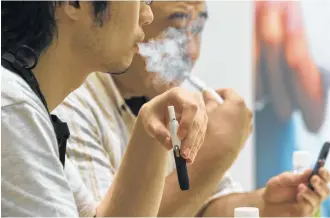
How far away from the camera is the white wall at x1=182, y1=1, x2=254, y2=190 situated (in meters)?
1.01

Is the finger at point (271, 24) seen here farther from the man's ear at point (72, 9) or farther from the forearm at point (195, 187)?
the man's ear at point (72, 9)

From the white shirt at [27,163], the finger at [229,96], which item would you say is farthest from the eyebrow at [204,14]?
the white shirt at [27,163]

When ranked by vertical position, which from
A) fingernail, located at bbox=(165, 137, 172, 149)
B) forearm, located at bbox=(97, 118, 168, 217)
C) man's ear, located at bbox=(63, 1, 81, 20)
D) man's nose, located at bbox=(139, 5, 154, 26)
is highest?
man's ear, located at bbox=(63, 1, 81, 20)

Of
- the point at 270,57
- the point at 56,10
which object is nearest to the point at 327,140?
the point at 270,57

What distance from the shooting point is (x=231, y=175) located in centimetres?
105

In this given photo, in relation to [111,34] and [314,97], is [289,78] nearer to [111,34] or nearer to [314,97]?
[314,97]

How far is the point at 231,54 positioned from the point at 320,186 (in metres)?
0.30

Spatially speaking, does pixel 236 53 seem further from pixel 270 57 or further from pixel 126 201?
pixel 126 201

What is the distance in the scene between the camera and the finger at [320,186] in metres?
0.90

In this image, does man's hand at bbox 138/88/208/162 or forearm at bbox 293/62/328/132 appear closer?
man's hand at bbox 138/88/208/162

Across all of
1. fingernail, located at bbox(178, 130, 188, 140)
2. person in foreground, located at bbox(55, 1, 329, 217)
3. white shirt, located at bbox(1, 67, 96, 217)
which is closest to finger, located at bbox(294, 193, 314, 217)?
person in foreground, located at bbox(55, 1, 329, 217)

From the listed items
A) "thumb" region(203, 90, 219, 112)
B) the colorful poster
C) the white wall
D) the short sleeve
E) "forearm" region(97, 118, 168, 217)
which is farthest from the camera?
the colorful poster

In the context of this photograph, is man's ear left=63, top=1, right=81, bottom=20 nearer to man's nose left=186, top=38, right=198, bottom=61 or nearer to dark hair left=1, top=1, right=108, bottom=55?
dark hair left=1, top=1, right=108, bottom=55

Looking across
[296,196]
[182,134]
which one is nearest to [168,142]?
[182,134]
